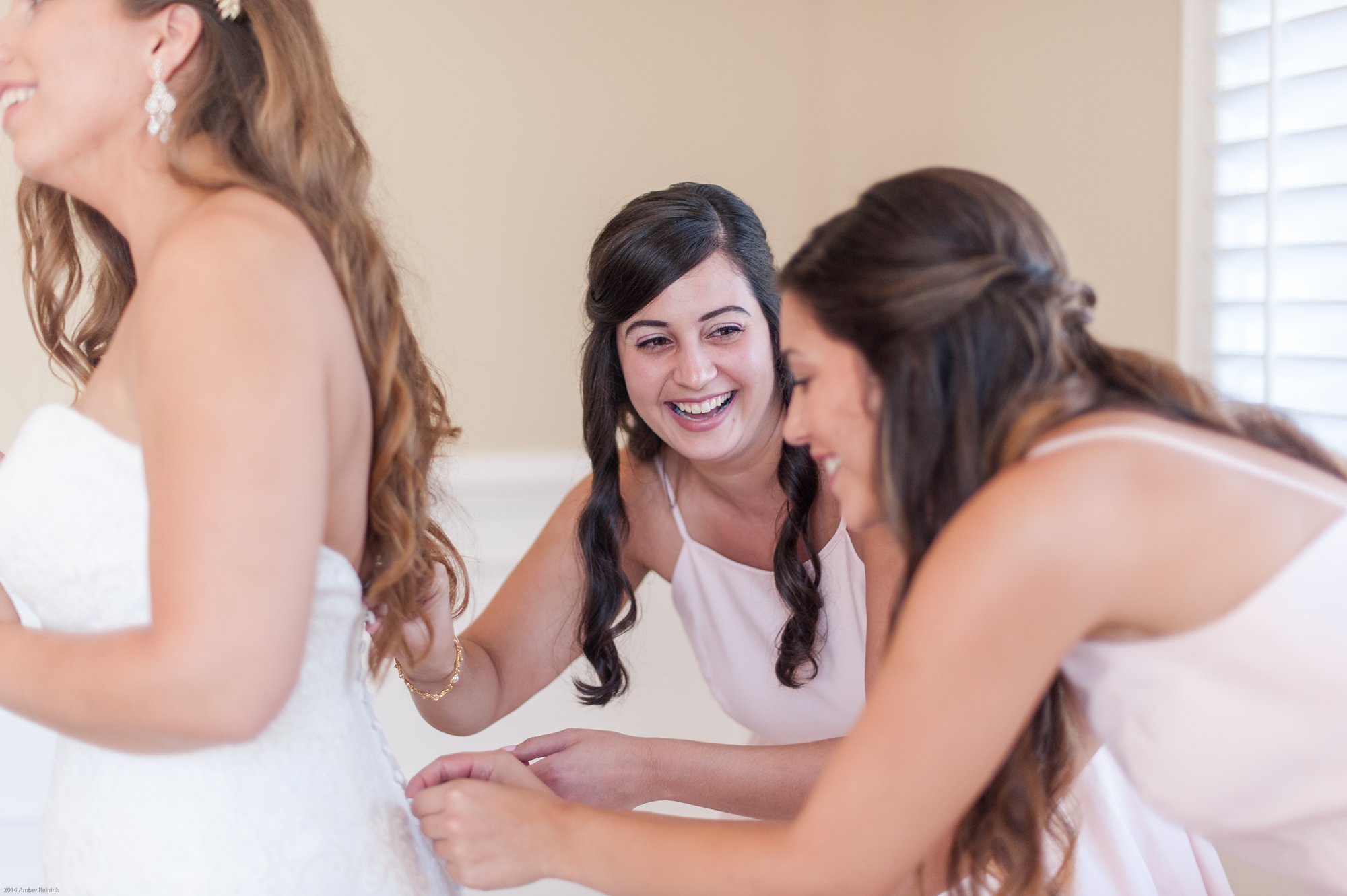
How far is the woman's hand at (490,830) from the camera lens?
3.67ft

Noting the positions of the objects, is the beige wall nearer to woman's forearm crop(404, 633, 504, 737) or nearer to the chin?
woman's forearm crop(404, 633, 504, 737)

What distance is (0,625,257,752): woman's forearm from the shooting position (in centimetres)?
84

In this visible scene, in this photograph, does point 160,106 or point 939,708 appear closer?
point 939,708

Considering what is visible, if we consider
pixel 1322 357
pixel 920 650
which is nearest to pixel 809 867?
pixel 920 650

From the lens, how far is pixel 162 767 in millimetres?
1000

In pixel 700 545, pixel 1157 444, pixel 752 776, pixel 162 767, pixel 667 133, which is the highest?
pixel 667 133

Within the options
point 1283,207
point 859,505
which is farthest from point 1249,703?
point 1283,207

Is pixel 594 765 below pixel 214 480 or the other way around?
below

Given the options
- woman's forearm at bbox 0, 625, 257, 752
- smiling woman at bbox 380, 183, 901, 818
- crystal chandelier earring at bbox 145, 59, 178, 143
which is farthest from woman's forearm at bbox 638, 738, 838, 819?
crystal chandelier earring at bbox 145, 59, 178, 143

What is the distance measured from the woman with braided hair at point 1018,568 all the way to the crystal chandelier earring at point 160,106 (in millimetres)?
567

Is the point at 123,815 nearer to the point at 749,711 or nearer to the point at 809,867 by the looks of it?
the point at 809,867

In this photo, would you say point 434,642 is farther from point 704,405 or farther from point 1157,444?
point 1157,444

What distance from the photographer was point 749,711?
1.99m

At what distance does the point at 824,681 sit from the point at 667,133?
1.25 meters
